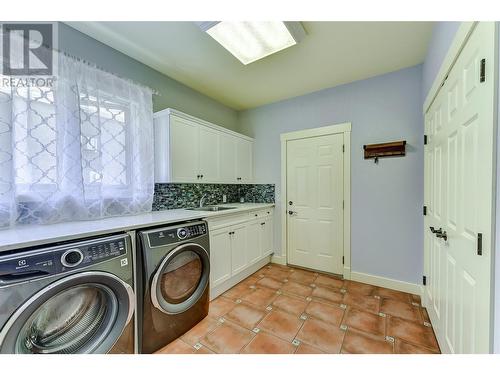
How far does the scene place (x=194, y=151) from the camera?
2.38 m

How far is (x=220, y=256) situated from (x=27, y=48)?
7.47ft

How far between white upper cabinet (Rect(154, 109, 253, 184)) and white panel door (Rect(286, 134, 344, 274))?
857 mm

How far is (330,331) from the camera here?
167 centimetres

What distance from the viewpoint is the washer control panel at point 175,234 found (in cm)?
147

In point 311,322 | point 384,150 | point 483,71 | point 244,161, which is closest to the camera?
point 483,71

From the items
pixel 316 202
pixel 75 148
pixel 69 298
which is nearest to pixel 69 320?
pixel 69 298

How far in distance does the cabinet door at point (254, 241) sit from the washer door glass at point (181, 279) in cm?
89

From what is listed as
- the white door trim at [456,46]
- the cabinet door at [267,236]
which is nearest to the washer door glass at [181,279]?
the cabinet door at [267,236]

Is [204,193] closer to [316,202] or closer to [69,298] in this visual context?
[316,202]

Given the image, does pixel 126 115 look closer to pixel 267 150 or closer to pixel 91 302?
pixel 91 302

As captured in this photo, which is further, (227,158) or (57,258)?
(227,158)

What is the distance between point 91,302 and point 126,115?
1.58 m

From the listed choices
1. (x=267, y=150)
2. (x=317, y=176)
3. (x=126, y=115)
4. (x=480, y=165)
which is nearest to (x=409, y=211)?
(x=317, y=176)

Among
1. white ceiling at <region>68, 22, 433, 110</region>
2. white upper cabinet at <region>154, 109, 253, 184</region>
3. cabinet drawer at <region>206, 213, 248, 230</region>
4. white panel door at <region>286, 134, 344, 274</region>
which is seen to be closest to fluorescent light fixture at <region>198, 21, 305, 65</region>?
white ceiling at <region>68, 22, 433, 110</region>
